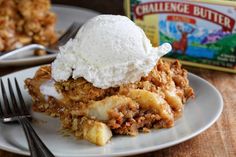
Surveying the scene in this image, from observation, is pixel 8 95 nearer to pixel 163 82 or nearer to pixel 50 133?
pixel 50 133

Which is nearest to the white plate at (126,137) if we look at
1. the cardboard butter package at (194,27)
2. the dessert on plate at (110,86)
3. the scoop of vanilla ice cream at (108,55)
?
the dessert on plate at (110,86)

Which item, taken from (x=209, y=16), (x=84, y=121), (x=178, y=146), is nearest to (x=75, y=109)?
(x=84, y=121)

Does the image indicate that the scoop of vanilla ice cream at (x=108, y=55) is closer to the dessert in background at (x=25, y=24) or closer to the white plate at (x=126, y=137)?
the white plate at (x=126, y=137)

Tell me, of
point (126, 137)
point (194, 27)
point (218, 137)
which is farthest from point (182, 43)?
point (126, 137)

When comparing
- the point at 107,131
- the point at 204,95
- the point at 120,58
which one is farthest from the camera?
the point at 204,95

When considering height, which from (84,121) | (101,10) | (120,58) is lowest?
(101,10)

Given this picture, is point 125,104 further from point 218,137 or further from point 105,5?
point 105,5

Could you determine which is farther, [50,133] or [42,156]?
[50,133]
